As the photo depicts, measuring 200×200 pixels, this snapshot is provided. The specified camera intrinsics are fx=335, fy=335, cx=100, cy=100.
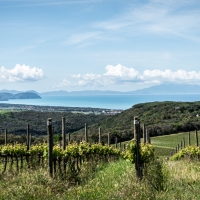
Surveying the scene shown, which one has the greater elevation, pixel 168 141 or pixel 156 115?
pixel 156 115

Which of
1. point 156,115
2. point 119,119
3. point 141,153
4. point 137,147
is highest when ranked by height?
point 137,147

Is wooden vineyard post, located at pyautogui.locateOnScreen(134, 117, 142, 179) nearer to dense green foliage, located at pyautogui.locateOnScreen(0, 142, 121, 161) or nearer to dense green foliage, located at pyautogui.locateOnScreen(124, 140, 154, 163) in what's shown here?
dense green foliage, located at pyautogui.locateOnScreen(124, 140, 154, 163)

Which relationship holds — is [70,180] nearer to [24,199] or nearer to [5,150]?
[24,199]

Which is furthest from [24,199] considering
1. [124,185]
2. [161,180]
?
[161,180]

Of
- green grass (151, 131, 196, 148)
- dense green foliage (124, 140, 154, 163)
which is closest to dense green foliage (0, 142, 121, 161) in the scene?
dense green foliage (124, 140, 154, 163)

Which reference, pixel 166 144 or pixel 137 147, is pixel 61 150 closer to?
pixel 137 147

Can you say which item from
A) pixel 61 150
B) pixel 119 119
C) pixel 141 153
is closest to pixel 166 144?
pixel 61 150

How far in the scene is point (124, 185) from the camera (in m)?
8.54

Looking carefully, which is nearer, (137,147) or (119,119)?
(137,147)

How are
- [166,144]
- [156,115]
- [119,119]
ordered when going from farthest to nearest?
[119,119], [156,115], [166,144]

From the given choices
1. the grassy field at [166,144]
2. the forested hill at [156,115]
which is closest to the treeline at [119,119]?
the forested hill at [156,115]

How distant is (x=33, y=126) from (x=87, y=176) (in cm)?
7613

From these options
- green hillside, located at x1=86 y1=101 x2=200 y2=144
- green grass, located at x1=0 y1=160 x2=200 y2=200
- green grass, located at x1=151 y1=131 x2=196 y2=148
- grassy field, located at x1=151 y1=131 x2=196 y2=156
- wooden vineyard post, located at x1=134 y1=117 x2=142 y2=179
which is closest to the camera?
green grass, located at x1=0 y1=160 x2=200 y2=200

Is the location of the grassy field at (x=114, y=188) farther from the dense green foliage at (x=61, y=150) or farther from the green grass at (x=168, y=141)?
the green grass at (x=168, y=141)
